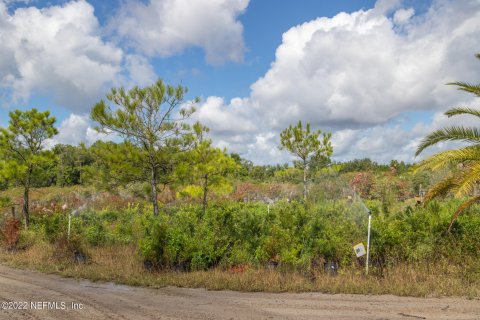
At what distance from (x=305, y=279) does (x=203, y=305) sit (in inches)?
102

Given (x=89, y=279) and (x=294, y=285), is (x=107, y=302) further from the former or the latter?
(x=294, y=285)

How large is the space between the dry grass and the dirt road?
1.00 ft

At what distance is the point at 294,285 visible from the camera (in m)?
8.55

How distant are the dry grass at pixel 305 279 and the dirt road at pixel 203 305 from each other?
11.9 inches

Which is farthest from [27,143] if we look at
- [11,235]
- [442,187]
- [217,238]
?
[442,187]

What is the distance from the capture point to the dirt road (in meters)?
6.83

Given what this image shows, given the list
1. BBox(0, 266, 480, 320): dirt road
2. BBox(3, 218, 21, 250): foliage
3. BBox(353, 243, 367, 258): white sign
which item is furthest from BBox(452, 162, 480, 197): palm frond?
BBox(3, 218, 21, 250): foliage

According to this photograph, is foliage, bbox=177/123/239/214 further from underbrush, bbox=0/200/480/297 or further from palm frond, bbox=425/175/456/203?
palm frond, bbox=425/175/456/203

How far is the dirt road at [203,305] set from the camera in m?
6.83

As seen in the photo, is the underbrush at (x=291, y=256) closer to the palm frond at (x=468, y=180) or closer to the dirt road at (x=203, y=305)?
the dirt road at (x=203, y=305)

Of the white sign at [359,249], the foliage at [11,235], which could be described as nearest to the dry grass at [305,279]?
the white sign at [359,249]

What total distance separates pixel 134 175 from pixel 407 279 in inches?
366

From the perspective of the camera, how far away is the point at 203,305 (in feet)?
24.7

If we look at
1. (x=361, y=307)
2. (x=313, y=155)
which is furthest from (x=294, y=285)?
(x=313, y=155)
